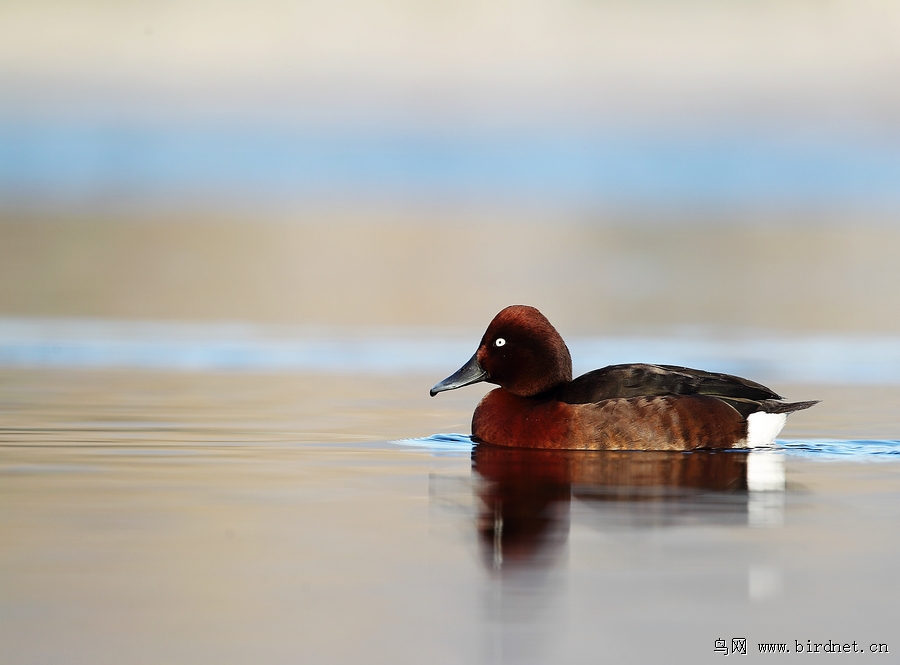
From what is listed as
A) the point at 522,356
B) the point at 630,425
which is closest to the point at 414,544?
the point at 630,425

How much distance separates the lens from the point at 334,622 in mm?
4895

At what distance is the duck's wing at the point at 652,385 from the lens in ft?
27.8

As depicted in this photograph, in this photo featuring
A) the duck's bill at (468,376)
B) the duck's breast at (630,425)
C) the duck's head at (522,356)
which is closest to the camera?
the duck's breast at (630,425)

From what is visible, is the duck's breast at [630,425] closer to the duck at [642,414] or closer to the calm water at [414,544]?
the duck at [642,414]

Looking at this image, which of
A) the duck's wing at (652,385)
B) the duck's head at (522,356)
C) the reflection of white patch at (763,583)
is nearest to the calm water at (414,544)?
the reflection of white patch at (763,583)

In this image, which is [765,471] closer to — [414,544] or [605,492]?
[605,492]

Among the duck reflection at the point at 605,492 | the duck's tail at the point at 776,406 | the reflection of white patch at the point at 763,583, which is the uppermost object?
the duck's tail at the point at 776,406

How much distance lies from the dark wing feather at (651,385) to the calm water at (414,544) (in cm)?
34

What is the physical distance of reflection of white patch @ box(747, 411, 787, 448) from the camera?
335 inches

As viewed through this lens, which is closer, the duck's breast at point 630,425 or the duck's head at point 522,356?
the duck's breast at point 630,425

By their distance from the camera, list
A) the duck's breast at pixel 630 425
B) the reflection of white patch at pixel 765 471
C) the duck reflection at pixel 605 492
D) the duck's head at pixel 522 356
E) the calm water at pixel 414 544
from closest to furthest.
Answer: the calm water at pixel 414 544, the duck reflection at pixel 605 492, the reflection of white patch at pixel 765 471, the duck's breast at pixel 630 425, the duck's head at pixel 522 356

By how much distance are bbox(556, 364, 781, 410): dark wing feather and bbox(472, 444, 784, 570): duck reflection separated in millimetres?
314

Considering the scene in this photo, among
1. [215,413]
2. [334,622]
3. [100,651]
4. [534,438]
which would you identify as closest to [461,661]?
[334,622]

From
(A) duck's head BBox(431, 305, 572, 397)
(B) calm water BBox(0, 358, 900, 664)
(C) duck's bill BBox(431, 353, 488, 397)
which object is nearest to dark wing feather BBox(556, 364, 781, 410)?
(A) duck's head BBox(431, 305, 572, 397)
